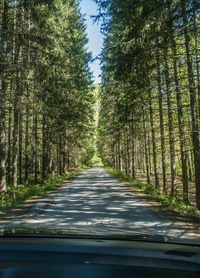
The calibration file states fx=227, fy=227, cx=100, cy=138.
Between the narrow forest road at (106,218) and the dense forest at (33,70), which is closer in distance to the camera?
the narrow forest road at (106,218)

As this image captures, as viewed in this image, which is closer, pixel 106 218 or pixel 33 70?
pixel 106 218

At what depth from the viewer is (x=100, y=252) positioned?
1536 millimetres

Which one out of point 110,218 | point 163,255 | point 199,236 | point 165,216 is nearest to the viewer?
point 163,255

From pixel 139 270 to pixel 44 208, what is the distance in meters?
8.34

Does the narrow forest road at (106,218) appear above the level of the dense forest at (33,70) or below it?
below

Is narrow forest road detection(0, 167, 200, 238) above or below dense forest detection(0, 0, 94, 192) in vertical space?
below

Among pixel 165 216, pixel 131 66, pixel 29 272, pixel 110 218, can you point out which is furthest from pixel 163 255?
pixel 131 66

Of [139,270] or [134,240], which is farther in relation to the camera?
[134,240]

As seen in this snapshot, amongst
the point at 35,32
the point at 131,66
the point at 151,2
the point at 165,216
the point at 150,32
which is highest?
the point at 35,32

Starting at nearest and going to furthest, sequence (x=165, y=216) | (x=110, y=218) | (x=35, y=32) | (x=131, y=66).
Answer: (x=110, y=218) → (x=165, y=216) → (x=131, y=66) → (x=35, y=32)

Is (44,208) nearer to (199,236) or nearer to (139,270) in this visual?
(199,236)

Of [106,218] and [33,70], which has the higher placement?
[33,70]

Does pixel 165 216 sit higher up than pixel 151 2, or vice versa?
pixel 151 2

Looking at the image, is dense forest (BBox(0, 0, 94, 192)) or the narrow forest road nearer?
the narrow forest road
